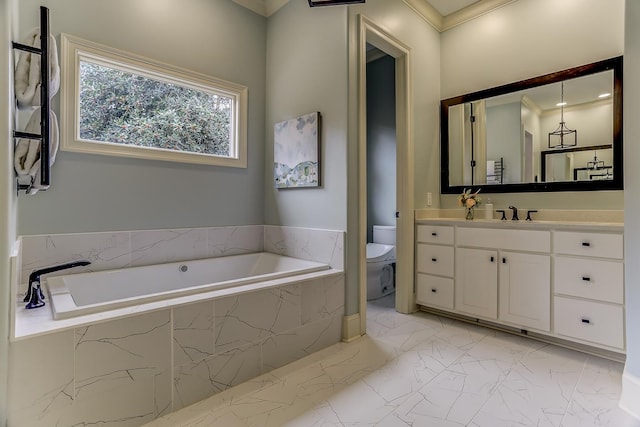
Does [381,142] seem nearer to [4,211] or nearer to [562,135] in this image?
[562,135]

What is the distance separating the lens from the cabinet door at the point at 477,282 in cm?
245

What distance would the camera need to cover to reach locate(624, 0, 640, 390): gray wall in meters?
1.50

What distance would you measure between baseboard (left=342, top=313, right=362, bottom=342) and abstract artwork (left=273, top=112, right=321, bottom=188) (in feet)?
3.54

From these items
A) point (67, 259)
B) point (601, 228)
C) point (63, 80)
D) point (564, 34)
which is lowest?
point (67, 259)

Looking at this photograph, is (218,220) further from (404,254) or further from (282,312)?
(404,254)

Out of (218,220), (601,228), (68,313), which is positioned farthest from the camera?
(218,220)

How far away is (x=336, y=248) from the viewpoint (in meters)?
2.38

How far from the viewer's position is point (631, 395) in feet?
4.91

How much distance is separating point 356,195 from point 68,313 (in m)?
1.83

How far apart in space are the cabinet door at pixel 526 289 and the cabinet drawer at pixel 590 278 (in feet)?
0.24

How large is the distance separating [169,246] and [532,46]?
11.4ft

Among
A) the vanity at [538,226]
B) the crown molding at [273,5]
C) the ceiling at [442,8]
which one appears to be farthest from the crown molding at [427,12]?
the crown molding at [273,5]

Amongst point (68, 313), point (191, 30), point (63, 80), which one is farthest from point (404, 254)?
point (63, 80)

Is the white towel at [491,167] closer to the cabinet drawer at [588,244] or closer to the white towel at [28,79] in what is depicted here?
the cabinet drawer at [588,244]
